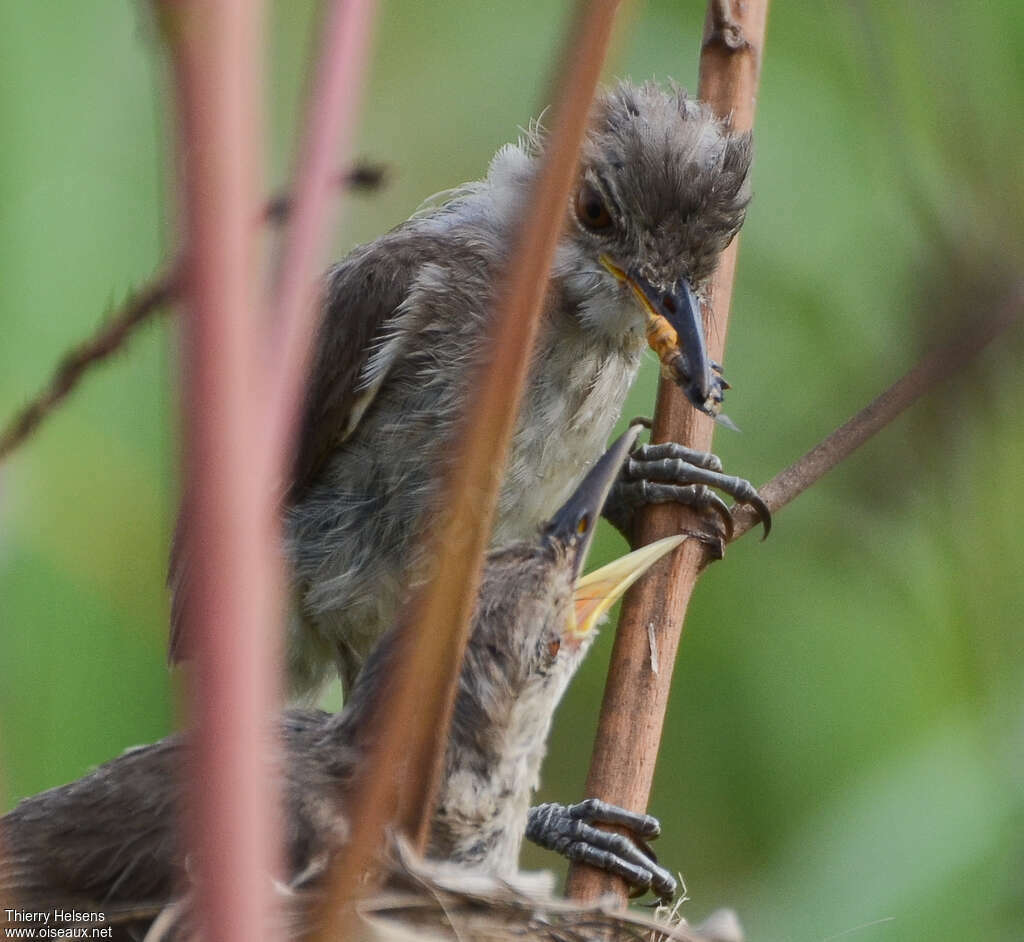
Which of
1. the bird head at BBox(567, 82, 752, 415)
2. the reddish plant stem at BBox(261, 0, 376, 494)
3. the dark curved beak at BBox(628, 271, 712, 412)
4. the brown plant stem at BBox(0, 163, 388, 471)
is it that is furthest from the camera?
the bird head at BBox(567, 82, 752, 415)

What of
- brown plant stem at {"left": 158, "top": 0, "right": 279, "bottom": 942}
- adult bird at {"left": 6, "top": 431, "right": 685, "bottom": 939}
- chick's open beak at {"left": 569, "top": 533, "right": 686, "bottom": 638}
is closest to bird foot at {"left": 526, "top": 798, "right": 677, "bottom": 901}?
adult bird at {"left": 6, "top": 431, "right": 685, "bottom": 939}

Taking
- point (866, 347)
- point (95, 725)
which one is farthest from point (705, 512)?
point (95, 725)

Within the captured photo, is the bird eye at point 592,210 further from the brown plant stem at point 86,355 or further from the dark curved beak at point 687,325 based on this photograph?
the brown plant stem at point 86,355

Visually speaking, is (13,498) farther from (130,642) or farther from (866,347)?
(866,347)

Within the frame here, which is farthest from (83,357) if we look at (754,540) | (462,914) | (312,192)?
(754,540)

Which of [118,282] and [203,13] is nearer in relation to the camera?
[203,13]

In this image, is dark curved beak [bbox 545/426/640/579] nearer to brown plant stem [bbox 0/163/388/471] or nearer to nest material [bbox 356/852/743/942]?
nest material [bbox 356/852/743/942]

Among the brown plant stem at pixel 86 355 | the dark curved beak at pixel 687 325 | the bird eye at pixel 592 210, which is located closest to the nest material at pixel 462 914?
the brown plant stem at pixel 86 355
